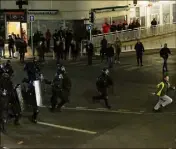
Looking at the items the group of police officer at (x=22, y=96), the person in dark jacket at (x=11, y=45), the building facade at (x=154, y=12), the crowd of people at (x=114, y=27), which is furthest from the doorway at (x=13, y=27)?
the group of police officer at (x=22, y=96)

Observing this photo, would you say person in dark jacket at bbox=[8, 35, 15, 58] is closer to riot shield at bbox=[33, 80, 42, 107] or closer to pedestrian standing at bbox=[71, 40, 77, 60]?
pedestrian standing at bbox=[71, 40, 77, 60]

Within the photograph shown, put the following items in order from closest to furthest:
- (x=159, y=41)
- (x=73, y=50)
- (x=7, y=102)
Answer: (x=7, y=102) → (x=73, y=50) → (x=159, y=41)

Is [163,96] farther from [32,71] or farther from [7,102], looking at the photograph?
[7,102]

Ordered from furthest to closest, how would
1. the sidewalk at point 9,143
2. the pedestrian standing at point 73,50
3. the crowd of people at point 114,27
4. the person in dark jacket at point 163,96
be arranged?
the crowd of people at point 114,27
the pedestrian standing at point 73,50
the person in dark jacket at point 163,96
the sidewalk at point 9,143

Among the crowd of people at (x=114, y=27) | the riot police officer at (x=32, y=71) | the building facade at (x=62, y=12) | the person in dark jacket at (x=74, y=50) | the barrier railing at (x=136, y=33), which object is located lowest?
the riot police officer at (x=32, y=71)

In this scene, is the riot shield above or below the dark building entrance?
below

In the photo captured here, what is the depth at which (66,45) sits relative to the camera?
32.2 metres

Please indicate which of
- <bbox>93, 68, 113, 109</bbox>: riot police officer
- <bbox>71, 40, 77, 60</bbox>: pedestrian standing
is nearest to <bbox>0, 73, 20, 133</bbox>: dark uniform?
<bbox>93, 68, 113, 109</bbox>: riot police officer

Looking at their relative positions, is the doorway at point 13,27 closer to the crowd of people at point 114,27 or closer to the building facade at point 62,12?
the building facade at point 62,12

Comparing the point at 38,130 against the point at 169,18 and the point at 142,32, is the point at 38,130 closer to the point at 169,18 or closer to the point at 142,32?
the point at 142,32

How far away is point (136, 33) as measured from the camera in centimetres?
3938

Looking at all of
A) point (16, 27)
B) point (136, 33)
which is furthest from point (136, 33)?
point (16, 27)

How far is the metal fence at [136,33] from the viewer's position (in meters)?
36.9

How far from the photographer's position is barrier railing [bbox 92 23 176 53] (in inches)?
1452
